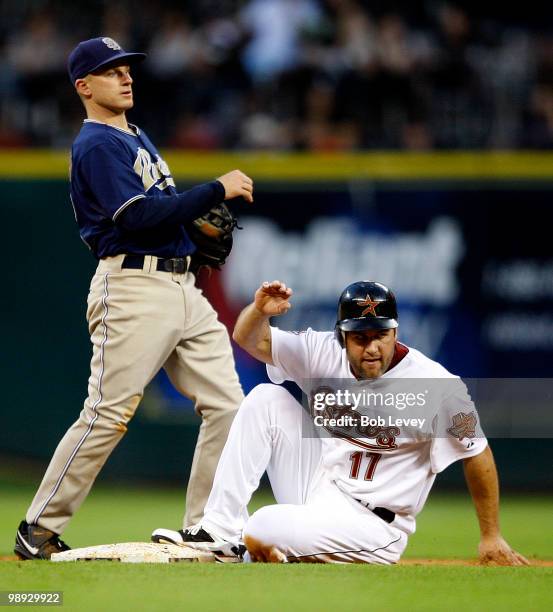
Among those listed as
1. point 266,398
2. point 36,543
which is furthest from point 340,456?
point 36,543

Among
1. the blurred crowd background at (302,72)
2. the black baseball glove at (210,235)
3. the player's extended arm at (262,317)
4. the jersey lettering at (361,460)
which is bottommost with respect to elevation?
the jersey lettering at (361,460)

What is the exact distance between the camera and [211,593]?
3.88 meters

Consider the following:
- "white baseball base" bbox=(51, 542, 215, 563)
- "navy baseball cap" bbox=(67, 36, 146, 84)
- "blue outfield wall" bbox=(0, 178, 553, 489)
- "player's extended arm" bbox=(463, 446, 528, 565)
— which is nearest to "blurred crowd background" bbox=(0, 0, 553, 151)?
"blue outfield wall" bbox=(0, 178, 553, 489)

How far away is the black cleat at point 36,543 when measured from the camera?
4.95m

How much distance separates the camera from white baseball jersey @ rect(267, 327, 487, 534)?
4.55m

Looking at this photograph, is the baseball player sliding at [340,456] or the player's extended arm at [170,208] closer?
the baseball player sliding at [340,456]

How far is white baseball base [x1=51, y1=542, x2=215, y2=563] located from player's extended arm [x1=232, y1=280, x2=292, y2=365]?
0.78 m

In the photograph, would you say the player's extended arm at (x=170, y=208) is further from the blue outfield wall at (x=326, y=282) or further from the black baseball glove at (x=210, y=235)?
the blue outfield wall at (x=326, y=282)

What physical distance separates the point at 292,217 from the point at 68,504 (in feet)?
14.1

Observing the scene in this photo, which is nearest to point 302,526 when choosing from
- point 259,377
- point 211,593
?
point 211,593

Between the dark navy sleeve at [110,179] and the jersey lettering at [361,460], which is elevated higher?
the dark navy sleeve at [110,179]

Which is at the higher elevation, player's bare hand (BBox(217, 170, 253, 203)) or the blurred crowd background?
the blurred crowd background

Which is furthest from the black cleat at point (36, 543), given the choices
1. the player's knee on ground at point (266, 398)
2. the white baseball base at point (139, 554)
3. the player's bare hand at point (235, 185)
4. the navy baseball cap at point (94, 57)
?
the navy baseball cap at point (94, 57)

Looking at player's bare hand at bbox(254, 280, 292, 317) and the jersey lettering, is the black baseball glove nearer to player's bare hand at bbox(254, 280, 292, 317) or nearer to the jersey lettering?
player's bare hand at bbox(254, 280, 292, 317)
